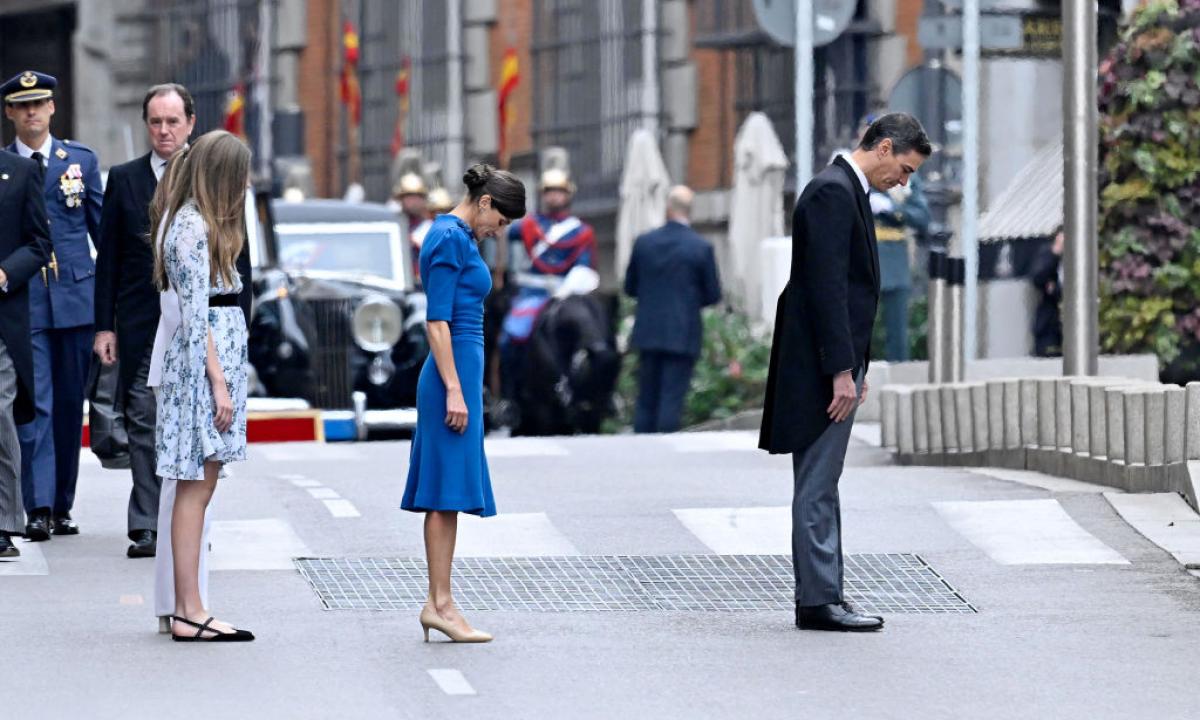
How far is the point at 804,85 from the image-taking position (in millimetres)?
22516

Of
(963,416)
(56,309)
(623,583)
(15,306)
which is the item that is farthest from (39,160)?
(963,416)

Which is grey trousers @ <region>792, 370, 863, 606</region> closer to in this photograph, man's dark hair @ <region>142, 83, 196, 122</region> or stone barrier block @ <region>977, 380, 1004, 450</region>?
man's dark hair @ <region>142, 83, 196, 122</region>

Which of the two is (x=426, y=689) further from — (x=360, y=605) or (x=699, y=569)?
(x=699, y=569)

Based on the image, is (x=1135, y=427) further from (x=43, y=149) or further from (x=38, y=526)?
(x=43, y=149)

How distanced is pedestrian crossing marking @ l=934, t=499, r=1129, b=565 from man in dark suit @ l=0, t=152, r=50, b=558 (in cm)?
389

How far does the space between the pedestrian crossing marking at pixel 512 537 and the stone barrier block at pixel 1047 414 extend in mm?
3018

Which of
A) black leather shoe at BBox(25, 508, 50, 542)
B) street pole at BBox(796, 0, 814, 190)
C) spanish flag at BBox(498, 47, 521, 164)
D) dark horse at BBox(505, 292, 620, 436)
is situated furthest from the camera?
spanish flag at BBox(498, 47, 521, 164)

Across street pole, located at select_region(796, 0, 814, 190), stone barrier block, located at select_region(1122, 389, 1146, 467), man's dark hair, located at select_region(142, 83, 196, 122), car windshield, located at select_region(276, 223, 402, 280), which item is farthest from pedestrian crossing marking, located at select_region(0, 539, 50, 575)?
car windshield, located at select_region(276, 223, 402, 280)

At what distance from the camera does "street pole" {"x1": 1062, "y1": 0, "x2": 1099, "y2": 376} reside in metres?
16.9

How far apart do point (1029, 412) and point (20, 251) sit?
227 inches

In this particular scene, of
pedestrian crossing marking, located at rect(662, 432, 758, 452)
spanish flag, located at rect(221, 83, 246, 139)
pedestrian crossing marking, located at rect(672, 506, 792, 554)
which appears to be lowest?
pedestrian crossing marking, located at rect(662, 432, 758, 452)

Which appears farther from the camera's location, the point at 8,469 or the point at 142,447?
the point at 142,447

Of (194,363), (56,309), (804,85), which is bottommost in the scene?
(194,363)

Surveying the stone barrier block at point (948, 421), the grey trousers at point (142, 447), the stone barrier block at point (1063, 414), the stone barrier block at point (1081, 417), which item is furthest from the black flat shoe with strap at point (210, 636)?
the stone barrier block at point (948, 421)
